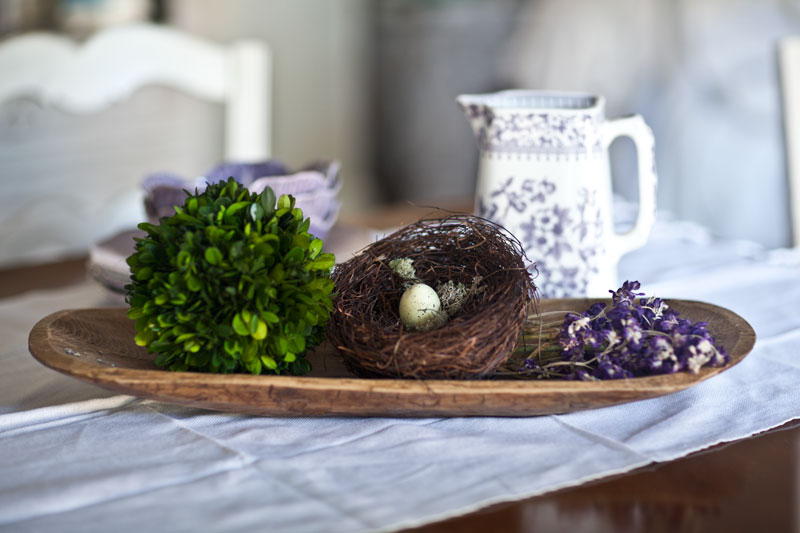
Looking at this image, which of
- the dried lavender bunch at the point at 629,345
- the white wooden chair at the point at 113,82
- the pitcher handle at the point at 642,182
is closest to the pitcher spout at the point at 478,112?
the pitcher handle at the point at 642,182

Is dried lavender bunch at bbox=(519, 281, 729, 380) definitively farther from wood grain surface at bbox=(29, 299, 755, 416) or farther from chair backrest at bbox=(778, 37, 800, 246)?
chair backrest at bbox=(778, 37, 800, 246)

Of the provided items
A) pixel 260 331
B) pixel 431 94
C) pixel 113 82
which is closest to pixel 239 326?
pixel 260 331

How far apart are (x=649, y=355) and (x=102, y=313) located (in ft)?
1.35

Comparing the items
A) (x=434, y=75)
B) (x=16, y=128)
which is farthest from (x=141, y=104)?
(x=434, y=75)

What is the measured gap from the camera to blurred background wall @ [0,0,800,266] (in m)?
1.73

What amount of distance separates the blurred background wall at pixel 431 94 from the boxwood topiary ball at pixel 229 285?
0.76 m

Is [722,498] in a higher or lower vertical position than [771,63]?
lower

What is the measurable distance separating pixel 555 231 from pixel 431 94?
261cm

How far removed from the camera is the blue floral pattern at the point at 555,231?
69 cm

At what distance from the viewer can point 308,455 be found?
490mm

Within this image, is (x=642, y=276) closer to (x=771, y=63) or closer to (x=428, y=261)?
(x=428, y=261)

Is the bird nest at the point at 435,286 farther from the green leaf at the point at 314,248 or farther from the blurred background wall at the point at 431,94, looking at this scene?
the blurred background wall at the point at 431,94

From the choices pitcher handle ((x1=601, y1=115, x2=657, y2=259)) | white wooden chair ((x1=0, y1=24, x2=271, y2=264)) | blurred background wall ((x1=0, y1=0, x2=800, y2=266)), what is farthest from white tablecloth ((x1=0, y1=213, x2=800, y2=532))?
blurred background wall ((x1=0, y1=0, x2=800, y2=266))

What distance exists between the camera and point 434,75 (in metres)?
3.18
